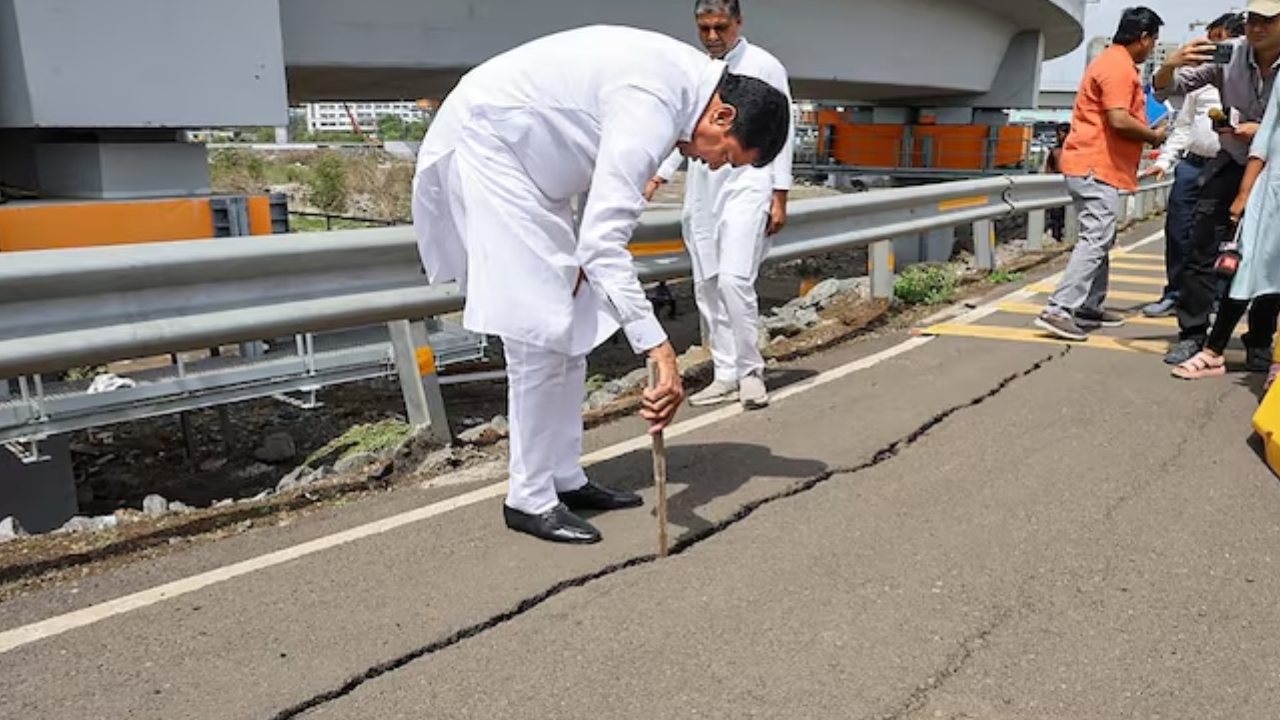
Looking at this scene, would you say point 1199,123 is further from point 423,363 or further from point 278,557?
point 278,557

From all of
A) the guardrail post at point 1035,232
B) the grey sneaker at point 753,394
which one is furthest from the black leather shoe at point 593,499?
the guardrail post at point 1035,232

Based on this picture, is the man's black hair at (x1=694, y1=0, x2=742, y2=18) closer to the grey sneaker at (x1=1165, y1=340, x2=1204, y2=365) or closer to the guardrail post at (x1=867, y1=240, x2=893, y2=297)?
the guardrail post at (x1=867, y1=240, x2=893, y2=297)

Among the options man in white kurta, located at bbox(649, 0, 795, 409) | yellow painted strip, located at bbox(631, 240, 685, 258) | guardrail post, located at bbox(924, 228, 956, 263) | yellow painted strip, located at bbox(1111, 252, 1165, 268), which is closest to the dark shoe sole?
man in white kurta, located at bbox(649, 0, 795, 409)

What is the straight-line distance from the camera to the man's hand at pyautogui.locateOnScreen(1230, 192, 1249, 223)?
17.0 ft

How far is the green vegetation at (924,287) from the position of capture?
7961 millimetres

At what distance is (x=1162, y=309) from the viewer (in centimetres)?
756

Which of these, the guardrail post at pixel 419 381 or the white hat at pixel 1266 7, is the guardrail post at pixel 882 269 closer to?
the white hat at pixel 1266 7

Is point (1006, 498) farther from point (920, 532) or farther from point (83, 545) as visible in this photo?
point (83, 545)

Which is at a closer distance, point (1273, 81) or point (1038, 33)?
point (1273, 81)

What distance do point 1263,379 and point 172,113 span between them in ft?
23.5

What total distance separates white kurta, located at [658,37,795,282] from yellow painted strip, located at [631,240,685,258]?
31cm

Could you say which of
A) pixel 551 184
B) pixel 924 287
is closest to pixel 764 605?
pixel 551 184

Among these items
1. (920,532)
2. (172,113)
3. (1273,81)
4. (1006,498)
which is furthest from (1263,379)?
(172,113)

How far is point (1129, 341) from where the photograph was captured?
6594mm
